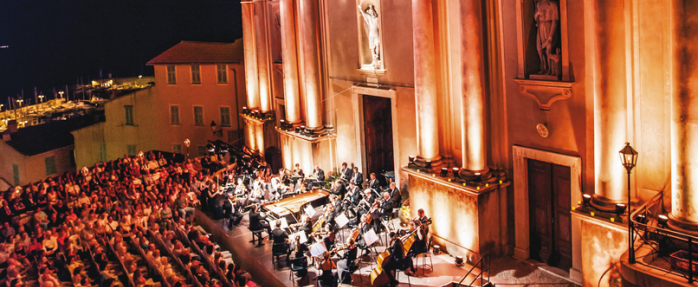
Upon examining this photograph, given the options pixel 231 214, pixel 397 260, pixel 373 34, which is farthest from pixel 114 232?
pixel 373 34

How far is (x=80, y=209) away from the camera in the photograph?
22266mm

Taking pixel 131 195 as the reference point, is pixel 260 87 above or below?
above

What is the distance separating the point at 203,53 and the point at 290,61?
13.3m

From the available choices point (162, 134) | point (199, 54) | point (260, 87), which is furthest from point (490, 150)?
point (162, 134)

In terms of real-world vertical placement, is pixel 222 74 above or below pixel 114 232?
above

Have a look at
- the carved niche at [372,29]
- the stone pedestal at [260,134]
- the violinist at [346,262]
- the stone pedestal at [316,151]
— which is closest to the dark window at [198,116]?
the stone pedestal at [260,134]

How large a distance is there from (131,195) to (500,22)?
14.9 metres

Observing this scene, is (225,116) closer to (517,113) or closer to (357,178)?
(357,178)

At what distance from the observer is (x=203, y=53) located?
36.3 metres

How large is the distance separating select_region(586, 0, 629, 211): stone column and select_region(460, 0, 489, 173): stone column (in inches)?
125

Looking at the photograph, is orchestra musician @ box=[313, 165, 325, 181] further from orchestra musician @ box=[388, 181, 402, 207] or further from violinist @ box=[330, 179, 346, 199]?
orchestra musician @ box=[388, 181, 402, 207]

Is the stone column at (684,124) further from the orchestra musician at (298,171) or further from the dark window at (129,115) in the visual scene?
the dark window at (129,115)

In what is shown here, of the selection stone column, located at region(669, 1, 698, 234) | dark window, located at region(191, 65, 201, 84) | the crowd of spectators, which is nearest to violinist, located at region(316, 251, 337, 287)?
the crowd of spectators

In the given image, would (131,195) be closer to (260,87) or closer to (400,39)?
(260,87)
